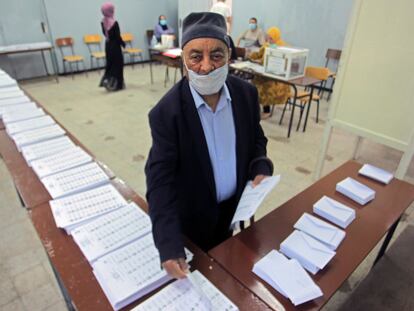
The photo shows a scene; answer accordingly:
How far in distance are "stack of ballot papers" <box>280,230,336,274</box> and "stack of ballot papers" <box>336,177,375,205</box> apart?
41 cm

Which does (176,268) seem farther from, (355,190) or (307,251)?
(355,190)

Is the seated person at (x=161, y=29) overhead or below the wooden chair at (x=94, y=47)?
overhead

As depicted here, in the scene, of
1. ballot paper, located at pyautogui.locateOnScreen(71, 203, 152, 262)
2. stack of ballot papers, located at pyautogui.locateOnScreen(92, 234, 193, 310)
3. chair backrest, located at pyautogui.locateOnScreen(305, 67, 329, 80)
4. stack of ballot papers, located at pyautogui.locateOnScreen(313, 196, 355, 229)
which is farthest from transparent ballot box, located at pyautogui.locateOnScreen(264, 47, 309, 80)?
stack of ballot papers, located at pyautogui.locateOnScreen(92, 234, 193, 310)

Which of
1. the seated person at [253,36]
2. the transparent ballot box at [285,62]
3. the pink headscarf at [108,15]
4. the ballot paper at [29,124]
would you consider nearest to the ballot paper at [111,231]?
the ballot paper at [29,124]

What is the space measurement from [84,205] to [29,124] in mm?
1174

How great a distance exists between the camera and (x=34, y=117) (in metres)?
2.27

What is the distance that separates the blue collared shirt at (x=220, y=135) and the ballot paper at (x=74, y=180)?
706mm

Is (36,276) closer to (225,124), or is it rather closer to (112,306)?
(112,306)

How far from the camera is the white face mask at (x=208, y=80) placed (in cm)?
100

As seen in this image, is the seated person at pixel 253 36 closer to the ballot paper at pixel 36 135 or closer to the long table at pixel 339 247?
the ballot paper at pixel 36 135

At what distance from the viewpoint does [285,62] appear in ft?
12.3

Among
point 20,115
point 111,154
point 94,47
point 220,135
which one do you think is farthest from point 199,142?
point 94,47

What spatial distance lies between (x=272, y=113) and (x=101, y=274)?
167 inches

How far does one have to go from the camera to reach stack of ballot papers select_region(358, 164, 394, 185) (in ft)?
5.16
